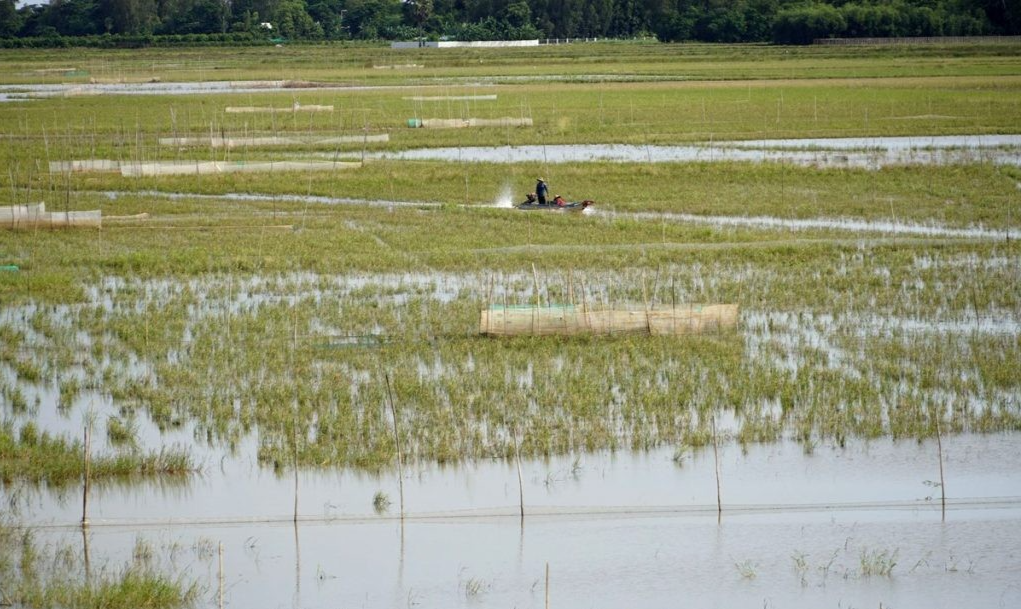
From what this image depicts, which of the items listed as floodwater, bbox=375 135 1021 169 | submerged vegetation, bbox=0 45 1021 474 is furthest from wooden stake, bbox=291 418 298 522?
floodwater, bbox=375 135 1021 169

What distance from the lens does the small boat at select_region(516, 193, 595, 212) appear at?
29.9m

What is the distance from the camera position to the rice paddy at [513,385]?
11.9 meters

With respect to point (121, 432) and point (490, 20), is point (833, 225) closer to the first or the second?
point (121, 432)

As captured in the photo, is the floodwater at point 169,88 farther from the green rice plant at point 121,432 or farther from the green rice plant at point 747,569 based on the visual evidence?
the green rice plant at point 747,569

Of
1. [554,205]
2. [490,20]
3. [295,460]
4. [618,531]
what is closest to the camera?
[618,531]

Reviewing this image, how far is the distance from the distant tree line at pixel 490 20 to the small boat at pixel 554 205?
7499 centimetres

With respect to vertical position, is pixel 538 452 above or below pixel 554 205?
below

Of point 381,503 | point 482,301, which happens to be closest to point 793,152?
point 482,301

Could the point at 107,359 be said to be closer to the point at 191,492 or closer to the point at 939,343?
the point at 191,492

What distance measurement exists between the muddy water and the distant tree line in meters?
90.7

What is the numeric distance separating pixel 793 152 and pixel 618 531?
30939mm

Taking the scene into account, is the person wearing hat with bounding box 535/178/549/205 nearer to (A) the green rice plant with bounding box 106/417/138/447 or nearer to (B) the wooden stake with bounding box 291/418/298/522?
(B) the wooden stake with bounding box 291/418/298/522

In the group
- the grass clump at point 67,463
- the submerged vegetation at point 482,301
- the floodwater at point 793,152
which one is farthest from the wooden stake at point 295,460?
the floodwater at point 793,152

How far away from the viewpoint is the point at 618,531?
41.1ft
